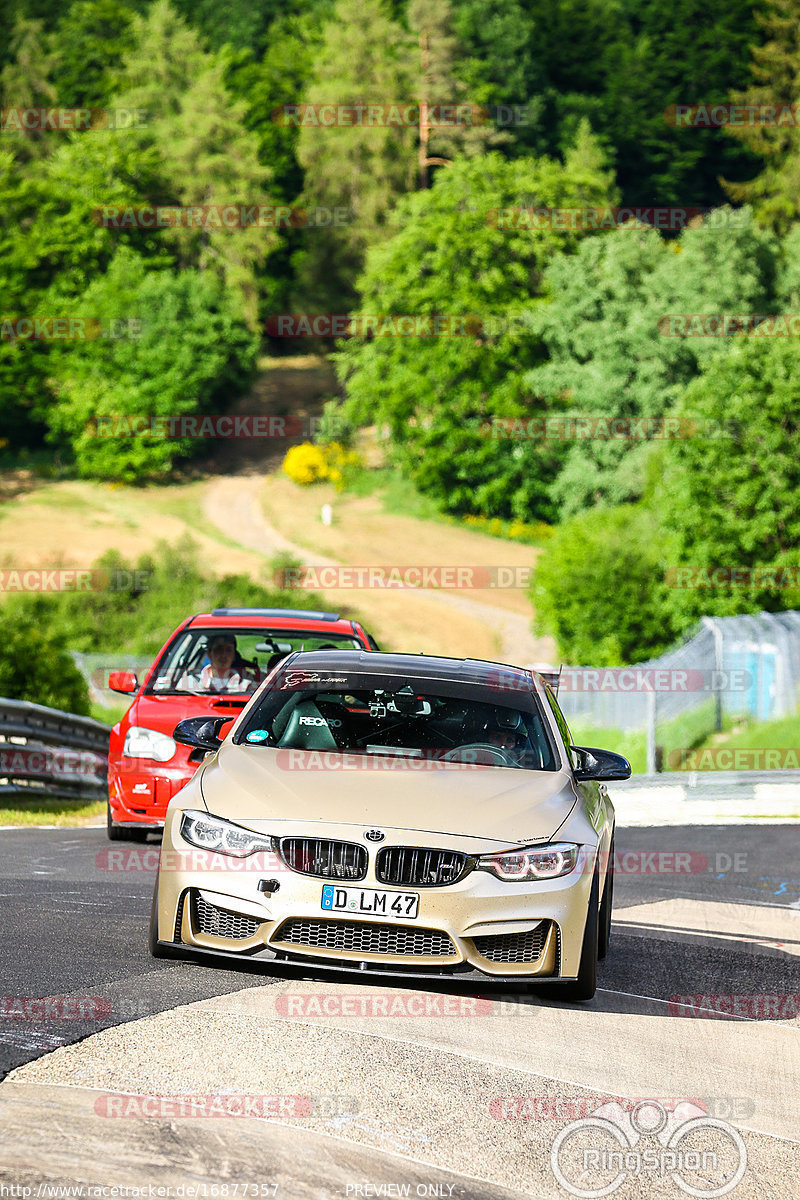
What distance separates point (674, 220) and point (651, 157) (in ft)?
17.0

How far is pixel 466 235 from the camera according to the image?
76125mm

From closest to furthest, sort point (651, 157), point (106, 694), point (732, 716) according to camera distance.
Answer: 1. point (732, 716)
2. point (106, 694)
3. point (651, 157)

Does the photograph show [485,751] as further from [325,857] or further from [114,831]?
[114,831]

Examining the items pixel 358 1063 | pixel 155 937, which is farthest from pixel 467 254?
pixel 358 1063

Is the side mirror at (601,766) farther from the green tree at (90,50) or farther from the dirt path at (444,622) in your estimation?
the green tree at (90,50)

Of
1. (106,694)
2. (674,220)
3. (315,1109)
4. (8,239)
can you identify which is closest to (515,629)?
(106,694)

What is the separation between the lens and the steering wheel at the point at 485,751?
7930 mm

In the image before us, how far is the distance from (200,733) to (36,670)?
1901cm

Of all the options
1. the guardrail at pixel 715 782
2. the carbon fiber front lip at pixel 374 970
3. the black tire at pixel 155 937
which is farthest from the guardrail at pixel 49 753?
the carbon fiber front lip at pixel 374 970

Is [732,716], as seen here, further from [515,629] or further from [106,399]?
[106,399]

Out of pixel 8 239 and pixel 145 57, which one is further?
pixel 145 57

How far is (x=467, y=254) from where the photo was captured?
251ft

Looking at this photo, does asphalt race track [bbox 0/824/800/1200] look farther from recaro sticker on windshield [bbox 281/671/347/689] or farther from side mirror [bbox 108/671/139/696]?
side mirror [bbox 108/671/139/696]

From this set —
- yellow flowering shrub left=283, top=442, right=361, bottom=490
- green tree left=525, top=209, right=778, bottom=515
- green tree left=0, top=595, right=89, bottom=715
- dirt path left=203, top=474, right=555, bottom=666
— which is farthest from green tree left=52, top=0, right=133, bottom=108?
green tree left=0, top=595, right=89, bottom=715
